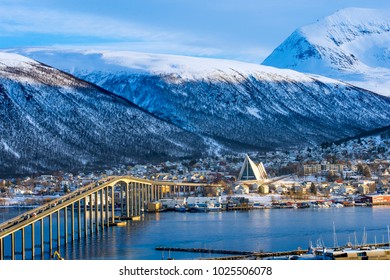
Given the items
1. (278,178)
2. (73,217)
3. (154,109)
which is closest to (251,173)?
(278,178)

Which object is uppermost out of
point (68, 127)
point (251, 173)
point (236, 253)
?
point (68, 127)

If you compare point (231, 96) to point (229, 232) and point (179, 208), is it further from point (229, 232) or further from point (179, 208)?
point (229, 232)

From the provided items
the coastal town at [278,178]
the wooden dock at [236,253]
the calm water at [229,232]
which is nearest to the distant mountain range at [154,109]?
the coastal town at [278,178]

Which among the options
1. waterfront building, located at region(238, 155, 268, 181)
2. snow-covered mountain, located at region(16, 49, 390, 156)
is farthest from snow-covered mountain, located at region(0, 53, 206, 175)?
waterfront building, located at region(238, 155, 268, 181)

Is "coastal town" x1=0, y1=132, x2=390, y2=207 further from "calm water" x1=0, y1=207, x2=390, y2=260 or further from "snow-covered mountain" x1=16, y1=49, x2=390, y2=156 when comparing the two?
"snow-covered mountain" x1=16, y1=49, x2=390, y2=156
